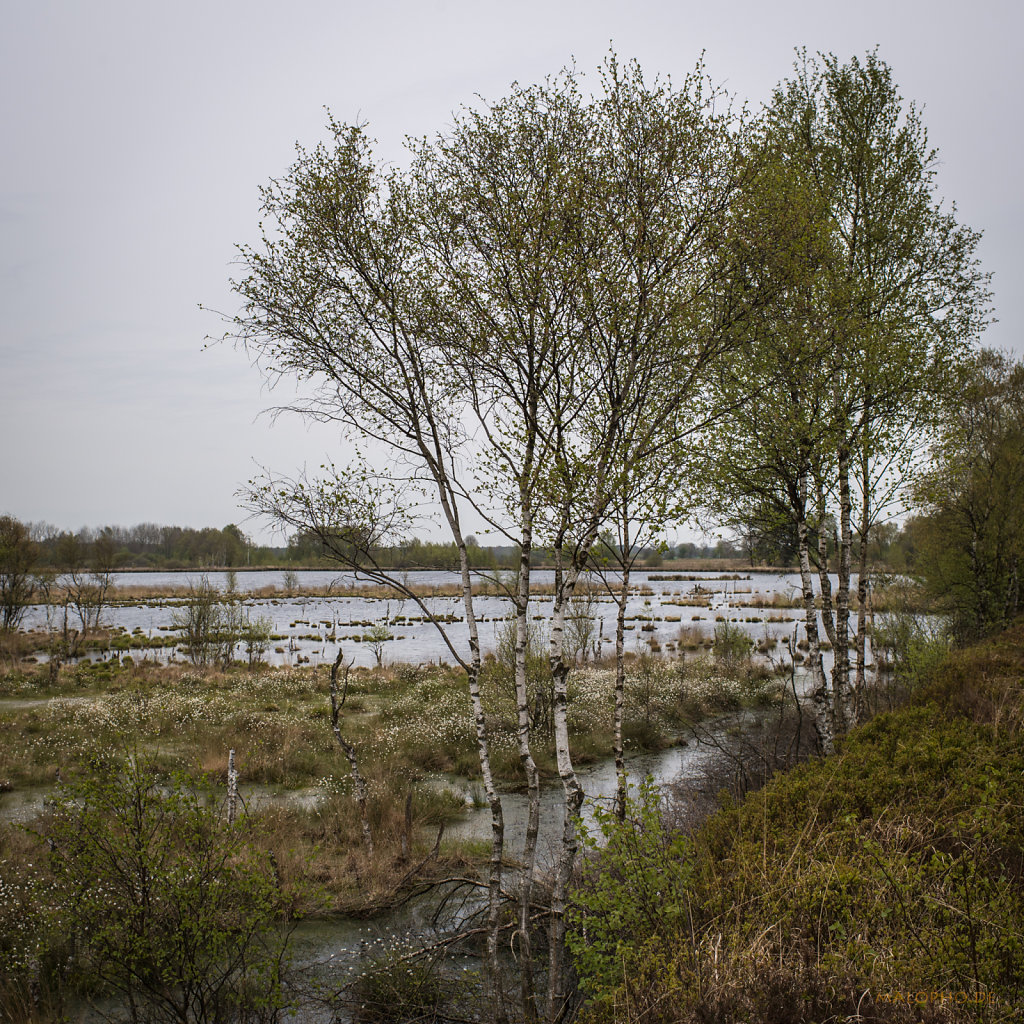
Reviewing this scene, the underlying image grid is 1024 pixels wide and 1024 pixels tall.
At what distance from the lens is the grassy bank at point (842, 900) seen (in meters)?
3.58

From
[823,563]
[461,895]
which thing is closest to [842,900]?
[461,895]

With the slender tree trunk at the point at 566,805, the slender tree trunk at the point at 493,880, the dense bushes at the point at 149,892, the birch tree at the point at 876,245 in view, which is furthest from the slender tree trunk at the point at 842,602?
the dense bushes at the point at 149,892

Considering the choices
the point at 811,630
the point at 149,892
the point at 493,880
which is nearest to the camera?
the point at 149,892

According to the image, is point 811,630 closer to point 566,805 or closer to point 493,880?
point 566,805

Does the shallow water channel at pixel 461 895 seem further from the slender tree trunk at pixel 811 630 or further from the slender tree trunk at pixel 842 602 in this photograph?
the slender tree trunk at pixel 842 602

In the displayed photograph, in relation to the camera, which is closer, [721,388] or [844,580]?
[721,388]

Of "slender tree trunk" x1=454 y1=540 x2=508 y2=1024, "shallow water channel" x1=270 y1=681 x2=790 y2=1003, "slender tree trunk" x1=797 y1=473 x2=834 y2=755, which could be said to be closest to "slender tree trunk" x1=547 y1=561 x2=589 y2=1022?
"shallow water channel" x1=270 y1=681 x2=790 y2=1003

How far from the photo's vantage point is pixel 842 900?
14.4ft

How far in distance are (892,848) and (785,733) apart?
1412cm

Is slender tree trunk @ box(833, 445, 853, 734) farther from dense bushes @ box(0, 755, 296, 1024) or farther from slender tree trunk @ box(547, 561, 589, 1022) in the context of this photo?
dense bushes @ box(0, 755, 296, 1024)

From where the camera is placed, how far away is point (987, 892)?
415cm

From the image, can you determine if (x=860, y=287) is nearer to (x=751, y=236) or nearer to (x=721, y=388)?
(x=721, y=388)

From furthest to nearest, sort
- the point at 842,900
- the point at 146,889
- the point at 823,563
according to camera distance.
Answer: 1. the point at 823,563
2. the point at 146,889
3. the point at 842,900

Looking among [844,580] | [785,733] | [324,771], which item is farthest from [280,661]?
[844,580]
